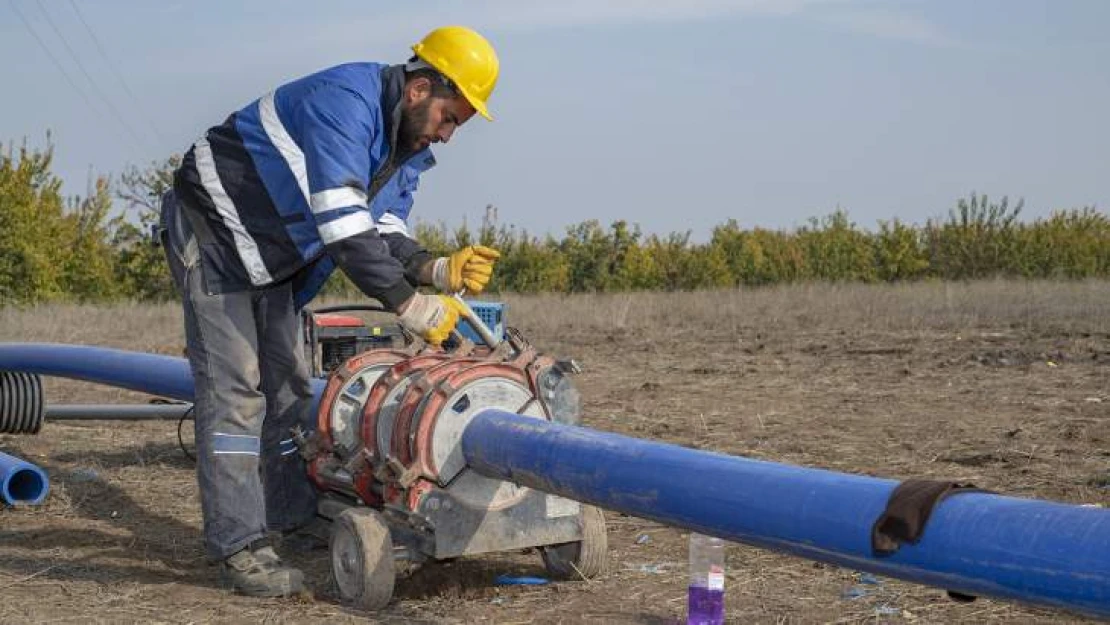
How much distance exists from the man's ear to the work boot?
1673 millimetres

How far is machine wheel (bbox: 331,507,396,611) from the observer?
13.8ft

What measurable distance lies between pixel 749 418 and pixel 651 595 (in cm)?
394

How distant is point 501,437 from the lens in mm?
4117

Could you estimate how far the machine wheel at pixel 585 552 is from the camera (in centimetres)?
452

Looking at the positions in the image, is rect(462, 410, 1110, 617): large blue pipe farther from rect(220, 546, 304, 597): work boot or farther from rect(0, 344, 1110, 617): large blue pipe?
rect(220, 546, 304, 597): work boot

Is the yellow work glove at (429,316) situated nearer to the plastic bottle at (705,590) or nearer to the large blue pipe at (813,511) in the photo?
the large blue pipe at (813,511)

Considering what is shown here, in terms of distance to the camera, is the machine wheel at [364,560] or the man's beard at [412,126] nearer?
the machine wheel at [364,560]

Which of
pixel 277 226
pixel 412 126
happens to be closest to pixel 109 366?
pixel 277 226

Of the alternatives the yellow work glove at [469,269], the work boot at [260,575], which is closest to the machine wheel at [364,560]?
the work boot at [260,575]

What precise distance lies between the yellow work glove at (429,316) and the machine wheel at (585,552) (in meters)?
0.80

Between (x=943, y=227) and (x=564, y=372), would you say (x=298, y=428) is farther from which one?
(x=943, y=227)

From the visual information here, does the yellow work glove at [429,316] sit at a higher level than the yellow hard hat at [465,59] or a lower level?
lower

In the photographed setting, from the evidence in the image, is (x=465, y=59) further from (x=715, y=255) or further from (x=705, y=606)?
(x=715, y=255)

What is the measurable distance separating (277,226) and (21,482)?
2.28 metres
